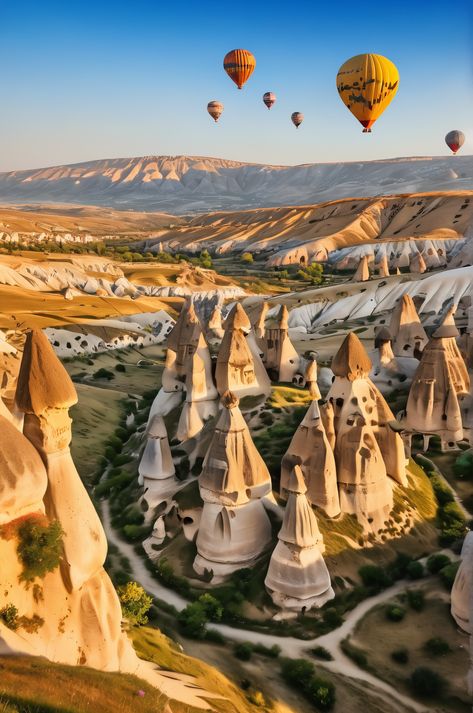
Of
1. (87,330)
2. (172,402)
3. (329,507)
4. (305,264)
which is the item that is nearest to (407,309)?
(172,402)

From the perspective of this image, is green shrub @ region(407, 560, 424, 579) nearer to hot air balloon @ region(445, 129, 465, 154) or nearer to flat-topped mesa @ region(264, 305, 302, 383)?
flat-topped mesa @ region(264, 305, 302, 383)

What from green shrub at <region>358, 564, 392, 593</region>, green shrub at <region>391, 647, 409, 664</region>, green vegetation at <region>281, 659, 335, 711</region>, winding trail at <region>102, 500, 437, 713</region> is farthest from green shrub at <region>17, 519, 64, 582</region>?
green shrub at <region>358, 564, 392, 593</region>

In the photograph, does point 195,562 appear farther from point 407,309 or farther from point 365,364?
point 407,309

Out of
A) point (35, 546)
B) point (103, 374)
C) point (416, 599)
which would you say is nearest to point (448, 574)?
point (416, 599)

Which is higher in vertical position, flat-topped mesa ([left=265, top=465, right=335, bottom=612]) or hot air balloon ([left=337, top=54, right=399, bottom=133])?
hot air balloon ([left=337, top=54, right=399, bottom=133])

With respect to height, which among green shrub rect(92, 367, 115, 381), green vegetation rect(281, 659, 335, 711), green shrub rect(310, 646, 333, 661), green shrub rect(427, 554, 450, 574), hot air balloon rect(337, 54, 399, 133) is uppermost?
hot air balloon rect(337, 54, 399, 133)

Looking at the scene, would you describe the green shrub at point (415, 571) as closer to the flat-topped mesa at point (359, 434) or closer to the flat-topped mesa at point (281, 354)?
the flat-topped mesa at point (359, 434)
